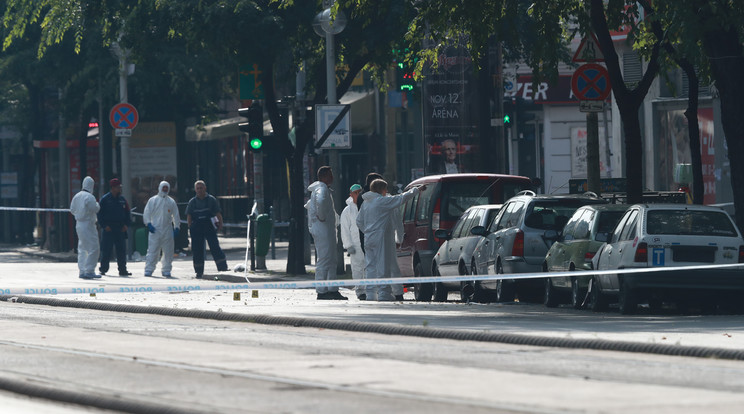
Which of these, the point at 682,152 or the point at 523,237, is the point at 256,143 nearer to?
the point at 682,152

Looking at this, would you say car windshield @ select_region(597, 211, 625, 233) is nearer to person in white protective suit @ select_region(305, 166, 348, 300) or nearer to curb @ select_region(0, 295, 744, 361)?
person in white protective suit @ select_region(305, 166, 348, 300)

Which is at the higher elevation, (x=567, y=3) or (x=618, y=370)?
(x=567, y=3)

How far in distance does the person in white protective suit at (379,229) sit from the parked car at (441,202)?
92.4 inches

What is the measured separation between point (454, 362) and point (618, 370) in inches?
50.7

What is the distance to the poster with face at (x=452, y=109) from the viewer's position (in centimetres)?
2700

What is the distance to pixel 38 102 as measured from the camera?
148 ft

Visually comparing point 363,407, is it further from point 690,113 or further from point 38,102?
point 38,102

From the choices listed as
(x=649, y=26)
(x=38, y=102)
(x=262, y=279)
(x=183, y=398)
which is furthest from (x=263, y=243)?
(x=183, y=398)

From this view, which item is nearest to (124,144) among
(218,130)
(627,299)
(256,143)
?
(256,143)

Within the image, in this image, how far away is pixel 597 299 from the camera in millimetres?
17797

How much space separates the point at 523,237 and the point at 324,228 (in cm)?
304

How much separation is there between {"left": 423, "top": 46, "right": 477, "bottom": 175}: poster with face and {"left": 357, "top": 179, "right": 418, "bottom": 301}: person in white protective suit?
683 cm

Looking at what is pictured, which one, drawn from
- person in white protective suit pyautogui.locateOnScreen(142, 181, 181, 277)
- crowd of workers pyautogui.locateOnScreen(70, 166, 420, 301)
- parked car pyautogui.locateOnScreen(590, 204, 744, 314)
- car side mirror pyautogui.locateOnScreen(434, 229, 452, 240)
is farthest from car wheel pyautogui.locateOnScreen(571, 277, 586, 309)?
person in white protective suit pyautogui.locateOnScreen(142, 181, 181, 277)

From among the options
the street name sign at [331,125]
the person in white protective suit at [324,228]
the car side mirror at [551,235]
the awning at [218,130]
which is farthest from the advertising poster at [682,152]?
the awning at [218,130]
